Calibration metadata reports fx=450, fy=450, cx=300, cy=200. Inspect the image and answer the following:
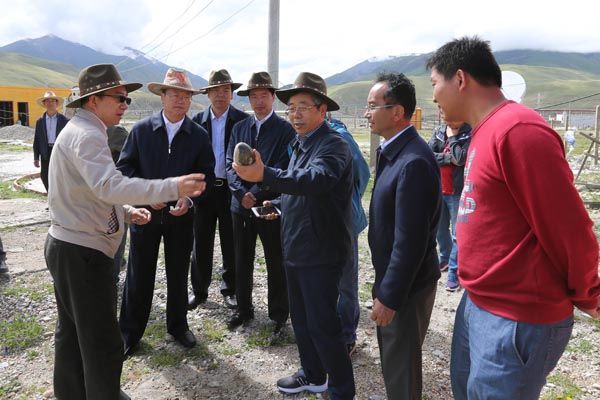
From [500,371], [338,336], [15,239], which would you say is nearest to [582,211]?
[500,371]

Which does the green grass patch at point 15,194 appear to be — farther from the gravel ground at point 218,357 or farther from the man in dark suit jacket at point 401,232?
the man in dark suit jacket at point 401,232

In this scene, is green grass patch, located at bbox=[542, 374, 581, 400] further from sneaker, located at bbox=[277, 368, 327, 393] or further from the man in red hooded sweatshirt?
the man in red hooded sweatshirt

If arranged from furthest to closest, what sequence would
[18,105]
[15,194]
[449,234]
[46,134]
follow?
[18,105], [15,194], [46,134], [449,234]

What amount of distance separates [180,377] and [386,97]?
2.66m

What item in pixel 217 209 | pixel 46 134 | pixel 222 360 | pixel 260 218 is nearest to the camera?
pixel 222 360

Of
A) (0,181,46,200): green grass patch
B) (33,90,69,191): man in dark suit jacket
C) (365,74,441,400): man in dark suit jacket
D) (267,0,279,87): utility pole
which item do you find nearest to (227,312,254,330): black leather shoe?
(365,74,441,400): man in dark suit jacket

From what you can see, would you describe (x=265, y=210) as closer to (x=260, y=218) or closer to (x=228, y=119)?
(x=260, y=218)

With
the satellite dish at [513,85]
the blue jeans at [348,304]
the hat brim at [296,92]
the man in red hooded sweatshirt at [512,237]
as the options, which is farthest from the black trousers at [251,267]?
the satellite dish at [513,85]

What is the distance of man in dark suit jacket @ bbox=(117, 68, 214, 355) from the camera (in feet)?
12.5

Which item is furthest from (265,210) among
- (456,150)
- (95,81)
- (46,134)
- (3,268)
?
(46,134)

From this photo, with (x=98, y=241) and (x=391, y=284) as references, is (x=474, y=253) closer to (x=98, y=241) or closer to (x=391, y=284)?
(x=391, y=284)

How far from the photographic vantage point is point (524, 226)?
5.48 ft

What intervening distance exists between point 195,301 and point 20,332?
1.63 metres

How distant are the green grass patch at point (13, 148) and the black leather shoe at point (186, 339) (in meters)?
22.0
